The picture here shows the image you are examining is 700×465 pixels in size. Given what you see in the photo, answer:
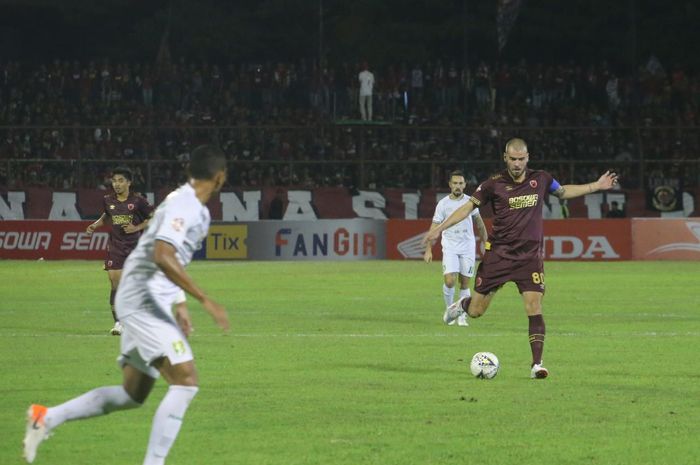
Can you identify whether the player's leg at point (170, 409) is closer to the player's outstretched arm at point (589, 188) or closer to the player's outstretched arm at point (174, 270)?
the player's outstretched arm at point (174, 270)

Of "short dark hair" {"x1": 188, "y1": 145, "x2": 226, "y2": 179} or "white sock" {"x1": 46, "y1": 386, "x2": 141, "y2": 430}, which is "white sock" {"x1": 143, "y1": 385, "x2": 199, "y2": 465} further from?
"short dark hair" {"x1": 188, "y1": 145, "x2": 226, "y2": 179}

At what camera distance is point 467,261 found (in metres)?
20.5

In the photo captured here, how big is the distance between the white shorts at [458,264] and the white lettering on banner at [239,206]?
74.1ft

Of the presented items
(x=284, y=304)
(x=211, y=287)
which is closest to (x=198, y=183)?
(x=284, y=304)

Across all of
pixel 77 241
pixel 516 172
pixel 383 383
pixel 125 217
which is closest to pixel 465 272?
pixel 125 217

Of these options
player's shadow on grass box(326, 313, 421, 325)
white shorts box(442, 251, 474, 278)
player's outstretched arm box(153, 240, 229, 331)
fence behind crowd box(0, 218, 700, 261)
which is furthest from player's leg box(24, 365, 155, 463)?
fence behind crowd box(0, 218, 700, 261)

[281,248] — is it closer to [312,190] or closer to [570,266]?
[312,190]

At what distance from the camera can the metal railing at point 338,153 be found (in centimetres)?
4300

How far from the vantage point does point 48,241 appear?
40406mm

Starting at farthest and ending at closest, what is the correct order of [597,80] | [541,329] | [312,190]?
[597,80] → [312,190] → [541,329]

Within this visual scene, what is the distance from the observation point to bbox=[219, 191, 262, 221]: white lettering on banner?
1682 inches

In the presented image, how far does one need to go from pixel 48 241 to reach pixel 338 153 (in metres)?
10.7

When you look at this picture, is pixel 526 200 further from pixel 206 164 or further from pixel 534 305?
pixel 206 164

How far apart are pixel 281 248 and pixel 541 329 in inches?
1061
